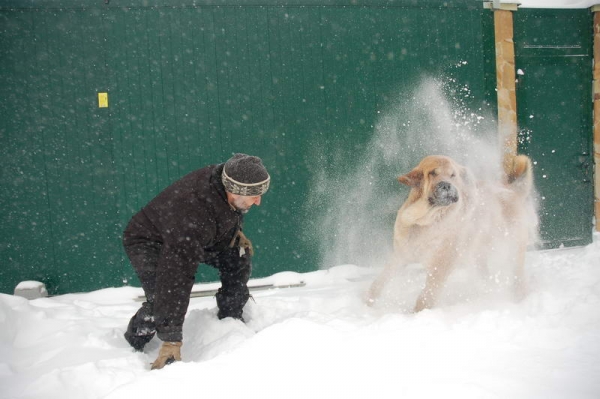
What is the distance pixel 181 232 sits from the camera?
7.94 ft

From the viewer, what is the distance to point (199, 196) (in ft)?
8.38

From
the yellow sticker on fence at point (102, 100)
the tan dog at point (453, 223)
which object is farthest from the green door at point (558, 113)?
the yellow sticker on fence at point (102, 100)

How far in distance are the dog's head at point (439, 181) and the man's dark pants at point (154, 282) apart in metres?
1.40

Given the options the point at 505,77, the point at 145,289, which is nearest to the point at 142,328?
the point at 145,289

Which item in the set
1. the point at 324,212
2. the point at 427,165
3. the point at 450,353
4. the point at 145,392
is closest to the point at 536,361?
the point at 450,353

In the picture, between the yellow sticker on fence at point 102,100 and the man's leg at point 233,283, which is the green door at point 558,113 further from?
the yellow sticker on fence at point 102,100

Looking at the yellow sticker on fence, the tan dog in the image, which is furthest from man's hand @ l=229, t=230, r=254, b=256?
the yellow sticker on fence

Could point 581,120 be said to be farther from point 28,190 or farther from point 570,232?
→ point 28,190

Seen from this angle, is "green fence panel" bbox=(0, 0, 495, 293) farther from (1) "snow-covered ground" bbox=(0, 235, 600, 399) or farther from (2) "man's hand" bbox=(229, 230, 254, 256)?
(2) "man's hand" bbox=(229, 230, 254, 256)

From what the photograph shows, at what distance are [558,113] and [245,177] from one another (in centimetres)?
481

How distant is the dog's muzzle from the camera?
3.08 meters

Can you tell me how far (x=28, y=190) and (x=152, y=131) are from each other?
1.39 meters

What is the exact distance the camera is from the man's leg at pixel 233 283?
3.08 metres

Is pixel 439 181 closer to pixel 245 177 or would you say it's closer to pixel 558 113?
pixel 245 177
